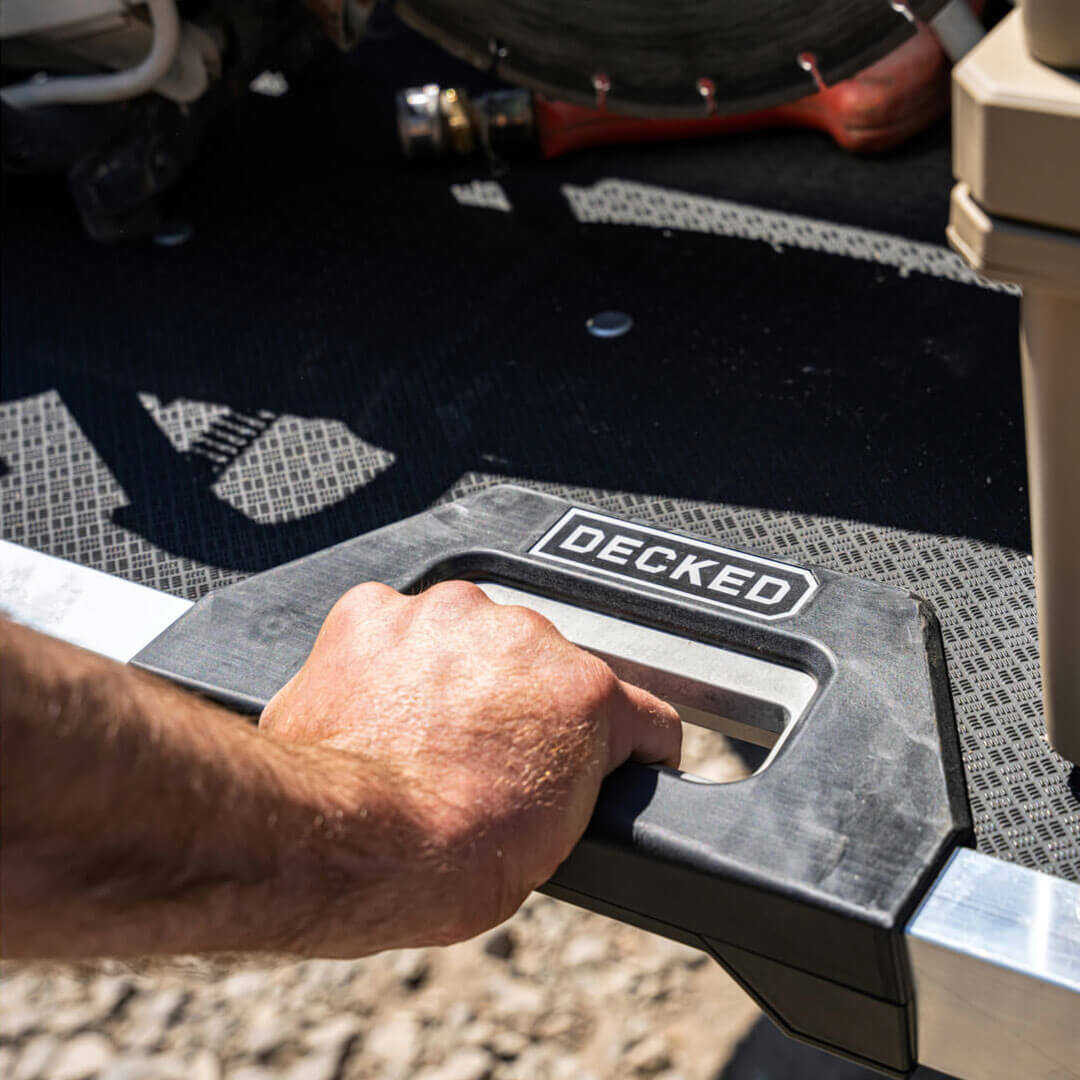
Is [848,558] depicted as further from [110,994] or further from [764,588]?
[110,994]

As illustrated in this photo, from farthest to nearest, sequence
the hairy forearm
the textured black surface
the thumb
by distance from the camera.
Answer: the textured black surface, the thumb, the hairy forearm

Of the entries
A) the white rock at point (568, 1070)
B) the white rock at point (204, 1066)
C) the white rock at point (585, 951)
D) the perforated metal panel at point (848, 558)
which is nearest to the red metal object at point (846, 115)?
the perforated metal panel at point (848, 558)

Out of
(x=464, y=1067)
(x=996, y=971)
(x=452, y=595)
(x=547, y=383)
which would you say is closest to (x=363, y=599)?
(x=452, y=595)

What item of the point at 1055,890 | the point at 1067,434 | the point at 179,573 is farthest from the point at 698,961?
the point at 1067,434

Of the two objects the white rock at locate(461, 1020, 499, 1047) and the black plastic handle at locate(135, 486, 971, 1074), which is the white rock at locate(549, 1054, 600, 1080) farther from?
the black plastic handle at locate(135, 486, 971, 1074)

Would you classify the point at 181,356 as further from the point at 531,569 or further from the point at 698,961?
the point at 698,961

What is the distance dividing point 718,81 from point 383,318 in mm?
462

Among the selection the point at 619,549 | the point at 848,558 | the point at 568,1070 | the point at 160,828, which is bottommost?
the point at 568,1070

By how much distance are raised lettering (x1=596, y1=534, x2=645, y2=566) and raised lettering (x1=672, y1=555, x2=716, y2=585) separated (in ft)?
0.12

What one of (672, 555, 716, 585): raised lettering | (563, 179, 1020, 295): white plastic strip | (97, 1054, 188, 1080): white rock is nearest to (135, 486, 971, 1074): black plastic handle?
(672, 555, 716, 585): raised lettering

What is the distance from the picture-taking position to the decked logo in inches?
33.8

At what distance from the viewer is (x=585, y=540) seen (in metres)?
0.92

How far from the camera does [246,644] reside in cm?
86

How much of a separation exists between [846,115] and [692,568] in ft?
3.08
